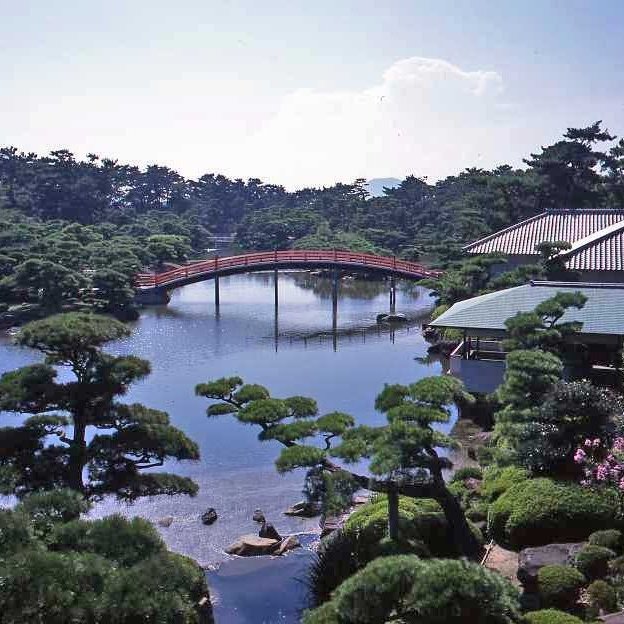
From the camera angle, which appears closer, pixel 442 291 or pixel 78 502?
pixel 78 502

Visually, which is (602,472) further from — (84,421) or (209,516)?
(209,516)

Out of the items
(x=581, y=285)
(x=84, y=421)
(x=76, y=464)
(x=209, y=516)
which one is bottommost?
(x=209, y=516)

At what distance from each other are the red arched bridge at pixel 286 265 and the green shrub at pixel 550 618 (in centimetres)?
3376

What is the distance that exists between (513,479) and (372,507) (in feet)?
8.33

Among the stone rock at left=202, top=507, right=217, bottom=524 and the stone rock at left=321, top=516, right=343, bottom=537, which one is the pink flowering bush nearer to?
the stone rock at left=321, top=516, right=343, bottom=537

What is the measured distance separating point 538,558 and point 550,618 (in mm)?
2066

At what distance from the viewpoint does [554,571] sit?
9.62m

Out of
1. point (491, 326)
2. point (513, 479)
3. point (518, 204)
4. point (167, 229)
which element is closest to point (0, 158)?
point (167, 229)

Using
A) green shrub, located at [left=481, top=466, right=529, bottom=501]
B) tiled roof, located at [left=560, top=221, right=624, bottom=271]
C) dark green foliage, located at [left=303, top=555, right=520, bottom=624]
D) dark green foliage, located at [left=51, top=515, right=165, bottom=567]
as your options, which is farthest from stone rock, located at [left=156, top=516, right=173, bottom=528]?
tiled roof, located at [left=560, top=221, right=624, bottom=271]

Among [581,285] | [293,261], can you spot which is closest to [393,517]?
[581,285]

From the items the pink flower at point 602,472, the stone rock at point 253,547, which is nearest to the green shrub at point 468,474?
the stone rock at point 253,547

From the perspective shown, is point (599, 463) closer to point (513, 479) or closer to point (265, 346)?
point (513, 479)

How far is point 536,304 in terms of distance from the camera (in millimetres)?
20078

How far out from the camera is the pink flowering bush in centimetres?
1062
